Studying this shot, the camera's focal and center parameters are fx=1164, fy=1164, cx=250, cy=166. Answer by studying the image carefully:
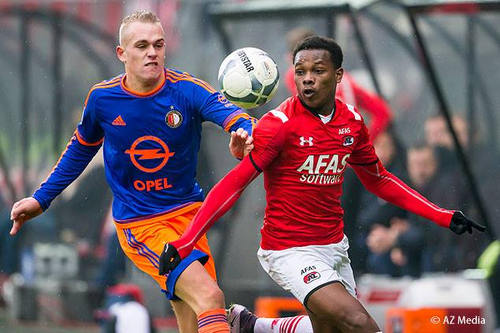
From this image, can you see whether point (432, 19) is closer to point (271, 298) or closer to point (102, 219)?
point (271, 298)

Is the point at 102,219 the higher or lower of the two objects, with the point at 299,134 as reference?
lower

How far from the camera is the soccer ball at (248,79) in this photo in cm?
623

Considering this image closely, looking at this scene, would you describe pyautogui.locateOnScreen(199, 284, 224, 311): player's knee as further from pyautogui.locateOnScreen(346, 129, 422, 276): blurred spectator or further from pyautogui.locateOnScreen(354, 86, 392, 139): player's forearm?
pyautogui.locateOnScreen(346, 129, 422, 276): blurred spectator

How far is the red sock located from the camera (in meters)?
5.80

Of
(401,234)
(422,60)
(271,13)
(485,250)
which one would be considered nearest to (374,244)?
(401,234)

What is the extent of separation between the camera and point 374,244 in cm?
913

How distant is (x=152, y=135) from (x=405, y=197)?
1.41 metres

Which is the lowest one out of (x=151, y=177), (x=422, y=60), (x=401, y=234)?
(x=401, y=234)

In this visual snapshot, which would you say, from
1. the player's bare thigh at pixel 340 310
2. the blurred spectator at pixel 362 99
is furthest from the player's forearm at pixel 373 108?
the player's bare thigh at pixel 340 310

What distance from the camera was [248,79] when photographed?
245 inches

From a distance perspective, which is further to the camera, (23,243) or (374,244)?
(23,243)

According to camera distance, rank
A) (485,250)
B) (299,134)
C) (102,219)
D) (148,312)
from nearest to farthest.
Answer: (299,134), (485,250), (148,312), (102,219)

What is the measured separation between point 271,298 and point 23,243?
2627 millimetres
